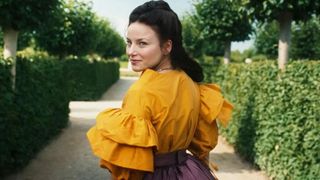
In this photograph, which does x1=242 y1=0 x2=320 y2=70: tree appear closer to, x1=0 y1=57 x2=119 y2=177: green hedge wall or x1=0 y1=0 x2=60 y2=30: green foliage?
x1=0 y1=0 x2=60 y2=30: green foliage

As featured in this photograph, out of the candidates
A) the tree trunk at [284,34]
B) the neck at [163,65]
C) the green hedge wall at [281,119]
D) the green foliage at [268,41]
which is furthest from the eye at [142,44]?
the green foliage at [268,41]

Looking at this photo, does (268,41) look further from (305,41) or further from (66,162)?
(66,162)

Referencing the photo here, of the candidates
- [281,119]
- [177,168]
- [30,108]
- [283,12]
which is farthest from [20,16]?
[177,168]

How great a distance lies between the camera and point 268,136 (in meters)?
7.69

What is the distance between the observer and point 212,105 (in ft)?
8.67

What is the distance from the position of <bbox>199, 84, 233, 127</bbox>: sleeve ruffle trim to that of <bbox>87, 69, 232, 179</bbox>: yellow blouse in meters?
0.15

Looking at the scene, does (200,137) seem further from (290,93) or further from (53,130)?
(53,130)

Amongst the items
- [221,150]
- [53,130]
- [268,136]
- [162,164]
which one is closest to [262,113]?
[268,136]

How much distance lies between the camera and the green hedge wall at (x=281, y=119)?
241 inches

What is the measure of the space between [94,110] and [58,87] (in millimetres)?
6615

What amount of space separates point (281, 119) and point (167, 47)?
4.95 meters

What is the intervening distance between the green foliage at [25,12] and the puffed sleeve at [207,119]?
553cm

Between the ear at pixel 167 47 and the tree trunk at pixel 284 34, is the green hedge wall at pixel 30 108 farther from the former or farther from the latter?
the ear at pixel 167 47

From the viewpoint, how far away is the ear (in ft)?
7.97
